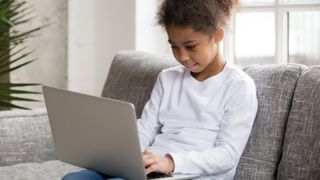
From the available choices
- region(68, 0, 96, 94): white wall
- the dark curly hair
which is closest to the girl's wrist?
the dark curly hair

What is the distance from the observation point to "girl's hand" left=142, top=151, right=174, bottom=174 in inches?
76.1

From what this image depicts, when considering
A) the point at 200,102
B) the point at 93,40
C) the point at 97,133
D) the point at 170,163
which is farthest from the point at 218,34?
the point at 93,40

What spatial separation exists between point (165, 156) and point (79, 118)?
284mm

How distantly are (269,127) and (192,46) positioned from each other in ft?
1.12

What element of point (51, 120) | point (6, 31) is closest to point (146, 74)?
point (51, 120)

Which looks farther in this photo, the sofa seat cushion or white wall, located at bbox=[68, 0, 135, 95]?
white wall, located at bbox=[68, 0, 135, 95]

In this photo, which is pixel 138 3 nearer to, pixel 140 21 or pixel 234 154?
pixel 140 21

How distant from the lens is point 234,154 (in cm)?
208

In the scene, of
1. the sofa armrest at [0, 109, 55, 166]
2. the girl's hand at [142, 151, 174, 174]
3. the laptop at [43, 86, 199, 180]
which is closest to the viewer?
the laptop at [43, 86, 199, 180]

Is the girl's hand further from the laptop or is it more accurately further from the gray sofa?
the gray sofa

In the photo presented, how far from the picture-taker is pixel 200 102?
7.20 feet

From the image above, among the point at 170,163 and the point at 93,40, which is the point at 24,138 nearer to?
the point at 170,163

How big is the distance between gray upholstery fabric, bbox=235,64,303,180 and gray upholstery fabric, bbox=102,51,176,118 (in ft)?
1.63

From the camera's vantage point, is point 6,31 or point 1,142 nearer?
point 1,142
